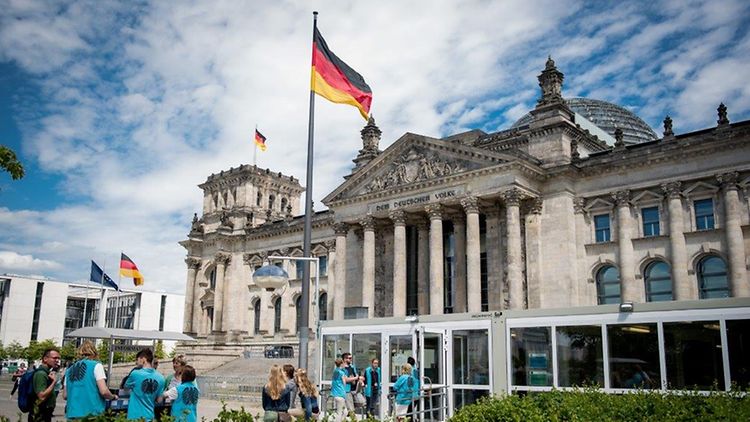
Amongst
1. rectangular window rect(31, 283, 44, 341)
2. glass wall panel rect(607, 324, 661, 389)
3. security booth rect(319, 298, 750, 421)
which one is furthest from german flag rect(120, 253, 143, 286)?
rectangular window rect(31, 283, 44, 341)

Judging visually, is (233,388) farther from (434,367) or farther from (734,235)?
(734,235)

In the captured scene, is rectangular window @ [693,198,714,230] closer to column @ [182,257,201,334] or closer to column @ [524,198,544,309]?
column @ [524,198,544,309]

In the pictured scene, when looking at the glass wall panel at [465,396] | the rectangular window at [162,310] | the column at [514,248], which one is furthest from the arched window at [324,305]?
the rectangular window at [162,310]

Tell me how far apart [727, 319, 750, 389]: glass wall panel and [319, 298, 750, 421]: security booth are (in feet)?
0.08

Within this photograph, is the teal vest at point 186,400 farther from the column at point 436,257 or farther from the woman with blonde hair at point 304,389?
the column at point 436,257

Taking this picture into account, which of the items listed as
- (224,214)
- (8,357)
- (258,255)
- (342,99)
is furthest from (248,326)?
(8,357)

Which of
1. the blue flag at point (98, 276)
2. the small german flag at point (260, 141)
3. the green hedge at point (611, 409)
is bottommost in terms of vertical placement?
the green hedge at point (611, 409)

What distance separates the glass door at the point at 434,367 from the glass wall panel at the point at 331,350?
152 inches

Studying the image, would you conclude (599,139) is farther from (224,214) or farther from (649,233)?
(224,214)

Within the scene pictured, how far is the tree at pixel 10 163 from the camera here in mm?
15711

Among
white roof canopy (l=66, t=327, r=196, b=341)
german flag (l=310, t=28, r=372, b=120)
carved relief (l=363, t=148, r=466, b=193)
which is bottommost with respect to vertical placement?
white roof canopy (l=66, t=327, r=196, b=341)

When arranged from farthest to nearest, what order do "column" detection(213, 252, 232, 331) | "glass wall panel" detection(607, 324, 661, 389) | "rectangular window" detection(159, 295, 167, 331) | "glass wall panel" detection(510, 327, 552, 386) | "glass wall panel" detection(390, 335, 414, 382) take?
"rectangular window" detection(159, 295, 167, 331) < "column" detection(213, 252, 232, 331) < "glass wall panel" detection(390, 335, 414, 382) < "glass wall panel" detection(510, 327, 552, 386) < "glass wall panel" detection(607, 324, 661, 389)

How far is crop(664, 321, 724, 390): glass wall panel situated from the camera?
58.2ft

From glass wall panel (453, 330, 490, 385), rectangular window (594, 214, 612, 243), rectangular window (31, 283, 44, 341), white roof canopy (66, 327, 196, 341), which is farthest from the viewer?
rectangular window (31, 283, 44, 341)
